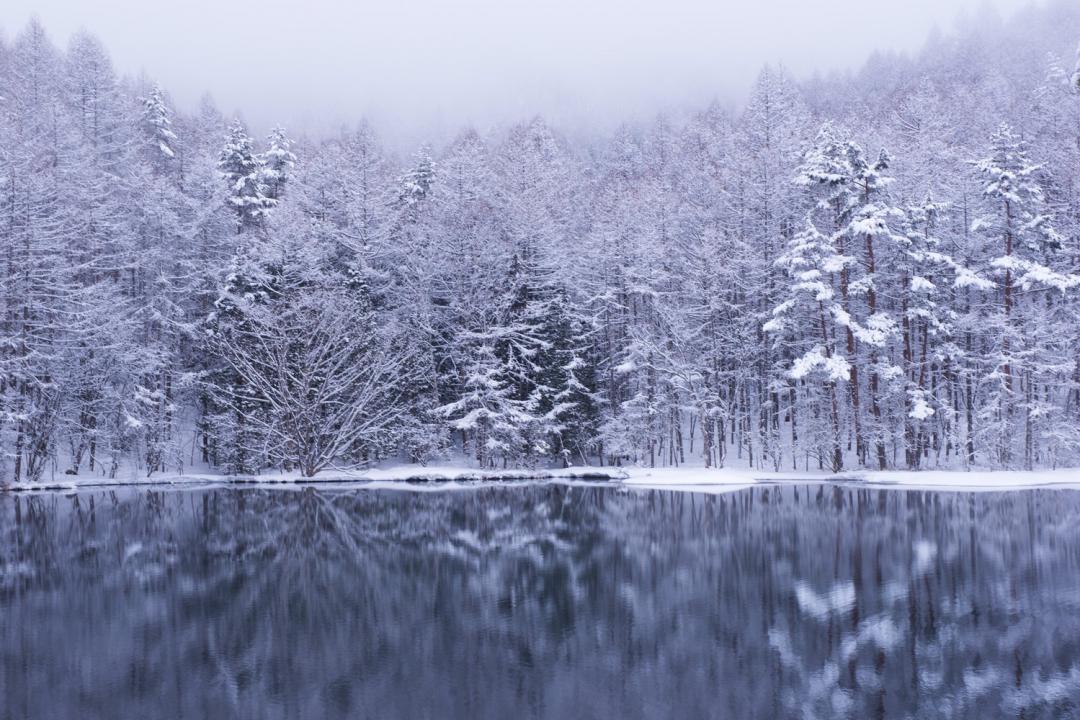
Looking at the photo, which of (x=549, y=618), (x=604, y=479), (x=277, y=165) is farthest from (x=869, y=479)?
(x=277, y=165)

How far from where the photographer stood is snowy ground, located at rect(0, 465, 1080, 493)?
35.0m

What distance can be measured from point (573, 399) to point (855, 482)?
1635 centimetres

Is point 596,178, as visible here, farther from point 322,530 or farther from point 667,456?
point 322,530

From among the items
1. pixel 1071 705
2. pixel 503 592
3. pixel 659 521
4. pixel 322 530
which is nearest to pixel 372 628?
pixel 503 592

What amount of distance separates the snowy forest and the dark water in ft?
54.0

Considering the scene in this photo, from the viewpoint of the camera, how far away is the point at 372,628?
1295 centimetres

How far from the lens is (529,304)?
45750mm

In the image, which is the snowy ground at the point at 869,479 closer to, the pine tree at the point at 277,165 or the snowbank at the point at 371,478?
Result: the snowbank at the point at 371,478

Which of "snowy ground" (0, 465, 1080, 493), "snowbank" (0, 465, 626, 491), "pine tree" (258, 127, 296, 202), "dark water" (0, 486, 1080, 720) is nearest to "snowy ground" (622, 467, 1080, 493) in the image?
"snowy ground" (0, 465, 1080, 493)

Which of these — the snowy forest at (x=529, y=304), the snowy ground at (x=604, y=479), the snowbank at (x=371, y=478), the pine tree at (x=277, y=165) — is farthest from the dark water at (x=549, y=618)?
the pine tree at (x=277, y=165)

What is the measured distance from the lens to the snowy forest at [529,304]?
39.2 meters

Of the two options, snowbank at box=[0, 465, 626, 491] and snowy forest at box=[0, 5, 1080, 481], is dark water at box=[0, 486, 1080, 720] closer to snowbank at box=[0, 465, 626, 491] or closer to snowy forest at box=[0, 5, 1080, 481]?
snowbank at box=[0, 465, 626, 491]

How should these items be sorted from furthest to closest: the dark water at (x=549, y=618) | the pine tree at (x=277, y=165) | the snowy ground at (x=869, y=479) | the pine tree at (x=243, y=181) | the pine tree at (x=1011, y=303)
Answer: the pine tree at (x=277, y=165), the pine tree at (x=243, y=181), the pine tree at (x=1011, y=303), the snowy ground at (x=869, y=479), the dark water at (x=549, y=618)

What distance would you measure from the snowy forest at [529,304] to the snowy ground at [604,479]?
1.61 metres
